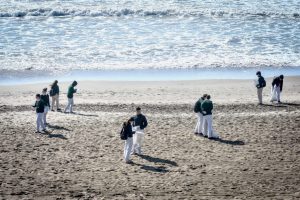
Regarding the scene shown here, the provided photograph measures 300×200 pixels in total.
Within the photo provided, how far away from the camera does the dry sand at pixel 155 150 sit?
59.2 ft

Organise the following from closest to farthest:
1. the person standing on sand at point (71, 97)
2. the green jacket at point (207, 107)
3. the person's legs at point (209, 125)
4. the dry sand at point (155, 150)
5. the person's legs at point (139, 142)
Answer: the dry sand at point (155, 150), the person's legs at point (139, 142), the green jacket at point (207, 107), the person's legs at point (209, 125), the person standing on sand at point (71, 97)

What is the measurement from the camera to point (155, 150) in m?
21.6

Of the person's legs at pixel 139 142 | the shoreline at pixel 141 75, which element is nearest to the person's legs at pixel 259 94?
the shoreline at pixel 141 75

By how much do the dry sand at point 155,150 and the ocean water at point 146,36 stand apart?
6687mm

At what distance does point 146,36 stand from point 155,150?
23.8 meters

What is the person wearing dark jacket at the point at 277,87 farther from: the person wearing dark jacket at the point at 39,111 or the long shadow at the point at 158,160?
the person wearing dark jacket at the point at 39,111

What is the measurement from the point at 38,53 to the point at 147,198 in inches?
957

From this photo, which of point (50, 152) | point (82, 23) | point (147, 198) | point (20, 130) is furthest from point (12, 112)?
point (82, 23)

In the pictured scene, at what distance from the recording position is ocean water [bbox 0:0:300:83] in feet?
122

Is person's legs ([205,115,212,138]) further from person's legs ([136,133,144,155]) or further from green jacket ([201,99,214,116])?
person's legs ([136,133,144,155])

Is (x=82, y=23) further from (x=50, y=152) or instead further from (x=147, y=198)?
(x=147, y=198)

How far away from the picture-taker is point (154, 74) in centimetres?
3509

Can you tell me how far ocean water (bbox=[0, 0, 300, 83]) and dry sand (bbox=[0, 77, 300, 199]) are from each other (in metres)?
6.69

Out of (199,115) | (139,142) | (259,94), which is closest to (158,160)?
(139,142)
